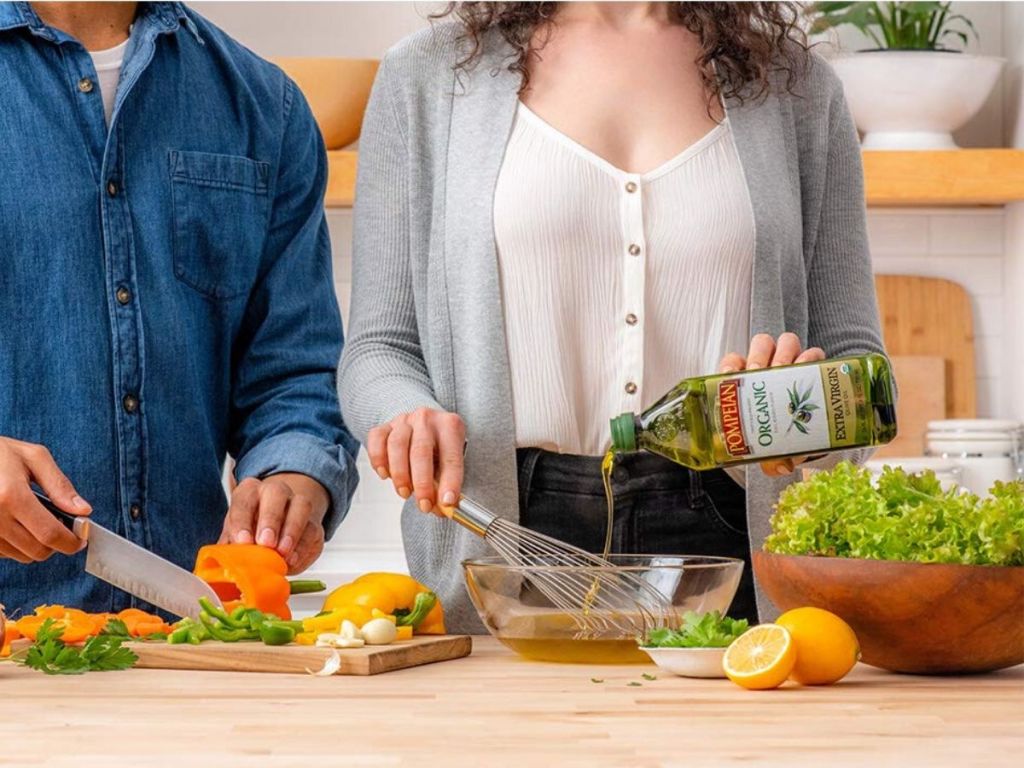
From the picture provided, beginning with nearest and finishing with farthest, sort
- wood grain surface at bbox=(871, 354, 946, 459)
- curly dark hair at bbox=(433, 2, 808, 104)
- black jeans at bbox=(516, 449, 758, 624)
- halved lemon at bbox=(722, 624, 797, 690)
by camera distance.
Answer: halved lemon at bbox=(722, 624, 797, 690), black jeans at bbox=(516, 449, 758, 624), curly dark hair at bbox=(433, 2, 808, 104), wood grain surface at bbox=(871, 354, 946, 459)

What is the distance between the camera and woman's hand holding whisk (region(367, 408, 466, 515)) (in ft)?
4.30

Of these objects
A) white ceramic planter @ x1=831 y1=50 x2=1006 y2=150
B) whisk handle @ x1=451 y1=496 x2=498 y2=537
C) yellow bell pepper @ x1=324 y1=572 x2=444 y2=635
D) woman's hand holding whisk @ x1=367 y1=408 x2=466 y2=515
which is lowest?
yellow bell pepper @ x1=324 y1=572 x2=444 y2=635

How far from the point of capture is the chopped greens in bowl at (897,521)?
1131 millimetres

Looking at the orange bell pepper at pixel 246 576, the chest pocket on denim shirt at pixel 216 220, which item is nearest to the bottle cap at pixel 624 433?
the orange bell pepper at pixel 246 576

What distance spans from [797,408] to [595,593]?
22cm

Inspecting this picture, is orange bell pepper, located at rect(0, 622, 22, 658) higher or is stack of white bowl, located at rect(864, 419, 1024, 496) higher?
stack of white bowl, located at rect(864, 419, 1024, 496)

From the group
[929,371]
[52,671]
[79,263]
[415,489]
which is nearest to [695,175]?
[415,489]

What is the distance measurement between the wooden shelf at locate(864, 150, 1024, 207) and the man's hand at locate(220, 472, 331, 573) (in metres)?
1.73

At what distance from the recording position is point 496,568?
1244 millimetres

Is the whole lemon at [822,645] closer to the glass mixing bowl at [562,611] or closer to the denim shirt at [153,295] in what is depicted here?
the glass mixing bowl at [562,611]

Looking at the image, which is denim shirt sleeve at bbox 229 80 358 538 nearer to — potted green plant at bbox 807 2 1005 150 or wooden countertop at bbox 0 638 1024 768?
wooden countertop at bbox 0 638 1024 768

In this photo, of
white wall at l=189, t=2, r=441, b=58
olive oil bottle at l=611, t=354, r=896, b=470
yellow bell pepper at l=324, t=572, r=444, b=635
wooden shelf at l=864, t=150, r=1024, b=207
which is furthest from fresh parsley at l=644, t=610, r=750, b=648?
white wall at l=189, t=2, r=441, b=58

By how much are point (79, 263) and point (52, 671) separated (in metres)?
0.52

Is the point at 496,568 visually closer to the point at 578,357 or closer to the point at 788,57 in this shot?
the point at 578,357
